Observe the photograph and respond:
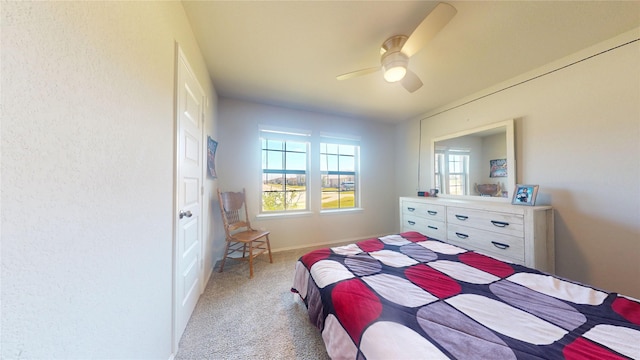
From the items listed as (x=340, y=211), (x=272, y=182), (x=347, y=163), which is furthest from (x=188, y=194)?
(x=347, y=163)

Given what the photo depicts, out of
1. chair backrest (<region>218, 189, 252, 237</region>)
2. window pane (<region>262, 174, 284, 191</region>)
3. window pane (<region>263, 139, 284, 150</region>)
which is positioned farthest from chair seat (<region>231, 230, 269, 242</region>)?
window pane (<region>263, 139, 284, 150</region>)

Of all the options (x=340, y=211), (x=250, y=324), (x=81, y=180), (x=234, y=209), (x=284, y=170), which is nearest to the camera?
(x=81, y=180)

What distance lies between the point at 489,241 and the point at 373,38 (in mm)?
2347

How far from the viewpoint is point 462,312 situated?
885 mm

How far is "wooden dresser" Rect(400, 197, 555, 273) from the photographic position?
179 cm

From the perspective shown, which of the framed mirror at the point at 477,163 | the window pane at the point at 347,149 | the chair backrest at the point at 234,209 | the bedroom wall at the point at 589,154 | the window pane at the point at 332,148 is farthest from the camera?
the window pane at the point at 347,149

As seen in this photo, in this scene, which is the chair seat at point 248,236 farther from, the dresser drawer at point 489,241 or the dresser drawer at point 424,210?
the dresser drawer at point 489,241

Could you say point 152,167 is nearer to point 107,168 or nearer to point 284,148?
point 107,168

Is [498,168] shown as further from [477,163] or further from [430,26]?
[430,26]

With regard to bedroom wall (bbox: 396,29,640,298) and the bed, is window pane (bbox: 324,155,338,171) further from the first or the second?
bedroom wall (bbox: 396,29,640,298)

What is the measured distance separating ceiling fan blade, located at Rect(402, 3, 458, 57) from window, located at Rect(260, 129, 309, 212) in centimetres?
199

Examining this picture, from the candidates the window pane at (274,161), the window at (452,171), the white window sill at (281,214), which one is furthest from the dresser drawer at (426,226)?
the window pane at (274,161)

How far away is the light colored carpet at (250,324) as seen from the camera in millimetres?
1294

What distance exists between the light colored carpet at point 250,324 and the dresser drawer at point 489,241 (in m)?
1.96
